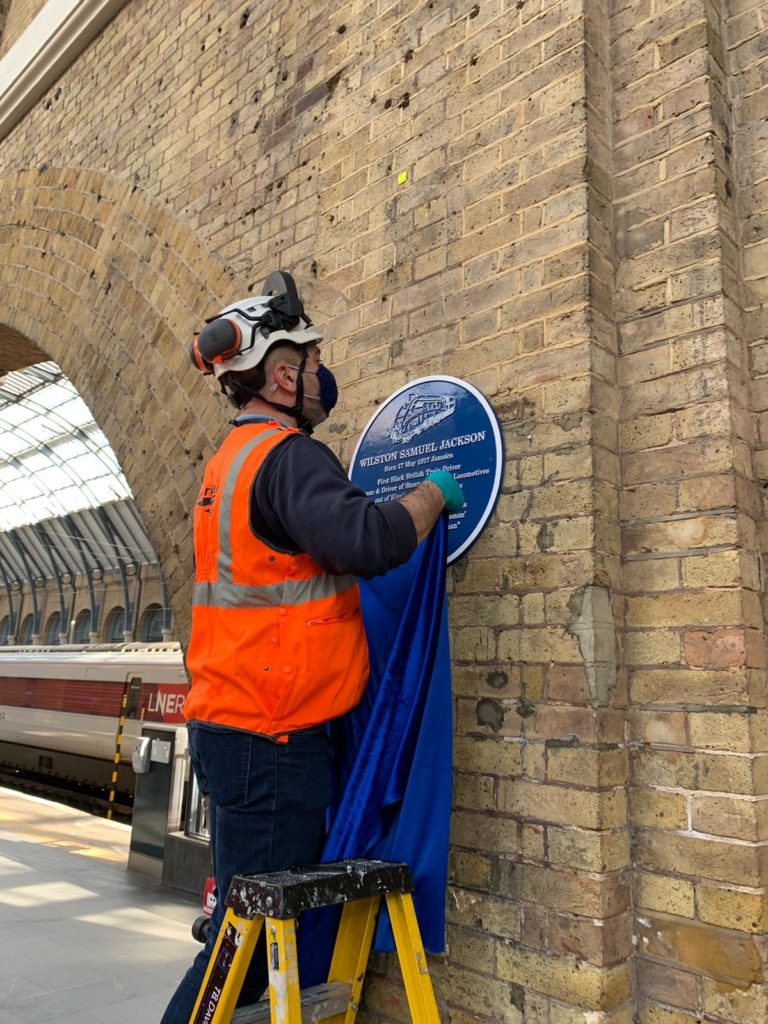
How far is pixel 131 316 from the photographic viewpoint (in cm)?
534

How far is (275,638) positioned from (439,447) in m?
1.05

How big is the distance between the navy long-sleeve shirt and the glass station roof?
19.5 metres

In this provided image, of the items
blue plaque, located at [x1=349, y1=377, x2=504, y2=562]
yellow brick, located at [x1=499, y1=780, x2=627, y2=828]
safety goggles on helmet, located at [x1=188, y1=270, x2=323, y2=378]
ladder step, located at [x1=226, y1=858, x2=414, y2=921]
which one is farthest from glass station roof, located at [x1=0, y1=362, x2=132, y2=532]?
ladder step, located at [x1=226, y1=858, x2=414, y2=921]

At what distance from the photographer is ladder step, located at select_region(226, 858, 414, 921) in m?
1.80

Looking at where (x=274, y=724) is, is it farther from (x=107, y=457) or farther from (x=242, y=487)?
(x=107, y=457)

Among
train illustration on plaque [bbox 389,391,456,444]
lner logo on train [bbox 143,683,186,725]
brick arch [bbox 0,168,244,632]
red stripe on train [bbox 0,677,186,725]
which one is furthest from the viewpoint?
red stripe on train [bbox 0,677,186,725]

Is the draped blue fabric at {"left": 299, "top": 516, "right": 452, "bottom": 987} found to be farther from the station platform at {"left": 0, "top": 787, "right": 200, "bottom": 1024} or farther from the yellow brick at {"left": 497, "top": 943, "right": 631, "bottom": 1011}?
the station platform at {"left": 0, "top": 787, "right": 200, "bottom": 1024}

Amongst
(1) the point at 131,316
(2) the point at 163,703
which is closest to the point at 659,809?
(1) the point at 131,316

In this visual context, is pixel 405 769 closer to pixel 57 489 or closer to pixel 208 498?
pixel 208 498

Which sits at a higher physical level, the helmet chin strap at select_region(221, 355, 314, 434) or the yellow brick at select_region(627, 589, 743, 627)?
the helmet chin strap at select_region(221, 355, 314, 434)

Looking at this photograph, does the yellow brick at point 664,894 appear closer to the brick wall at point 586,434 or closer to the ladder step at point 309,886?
the brick wall at point 586,434

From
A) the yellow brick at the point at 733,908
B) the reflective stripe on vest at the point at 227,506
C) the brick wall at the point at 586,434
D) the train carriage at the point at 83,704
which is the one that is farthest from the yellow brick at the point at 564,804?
the train carriage at the point at 83,704

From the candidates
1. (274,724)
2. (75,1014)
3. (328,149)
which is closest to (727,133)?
(328,149)

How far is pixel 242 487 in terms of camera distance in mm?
2229
